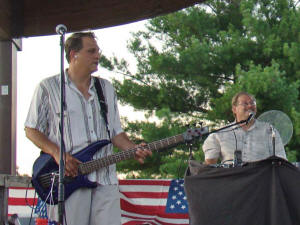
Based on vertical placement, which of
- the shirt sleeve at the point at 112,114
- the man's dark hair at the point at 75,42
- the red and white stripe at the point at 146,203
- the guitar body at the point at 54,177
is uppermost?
the man's dark hair at the point at 75,42

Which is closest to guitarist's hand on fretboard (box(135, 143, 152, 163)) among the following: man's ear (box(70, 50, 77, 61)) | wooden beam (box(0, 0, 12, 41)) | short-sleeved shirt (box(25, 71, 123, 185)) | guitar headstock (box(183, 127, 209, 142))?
short-sleeved shirt (box(25, 71, 123, 185))

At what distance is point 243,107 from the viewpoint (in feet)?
19.9

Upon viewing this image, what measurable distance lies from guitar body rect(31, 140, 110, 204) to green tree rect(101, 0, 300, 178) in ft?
25.9

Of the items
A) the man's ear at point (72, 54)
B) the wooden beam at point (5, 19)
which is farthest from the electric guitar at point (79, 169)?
the wooden beam at point (5, 19)

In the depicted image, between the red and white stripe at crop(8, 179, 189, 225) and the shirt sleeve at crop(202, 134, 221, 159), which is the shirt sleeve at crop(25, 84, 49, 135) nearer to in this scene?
the shirt sleeve at crop(202, 134, 221, 159)

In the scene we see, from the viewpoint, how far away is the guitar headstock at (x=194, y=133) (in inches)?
169

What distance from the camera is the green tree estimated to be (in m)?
12.1

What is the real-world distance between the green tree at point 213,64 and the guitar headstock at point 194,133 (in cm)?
759

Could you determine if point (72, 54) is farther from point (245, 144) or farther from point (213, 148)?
point (245, 144)

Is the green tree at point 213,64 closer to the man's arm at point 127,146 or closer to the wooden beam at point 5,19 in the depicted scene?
the wooden beam at point 5,19

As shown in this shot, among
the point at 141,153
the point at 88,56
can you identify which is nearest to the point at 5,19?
the point at 88,56

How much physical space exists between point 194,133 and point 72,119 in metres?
0.88

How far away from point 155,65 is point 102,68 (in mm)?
1689

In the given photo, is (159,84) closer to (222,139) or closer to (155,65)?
(155,65)
